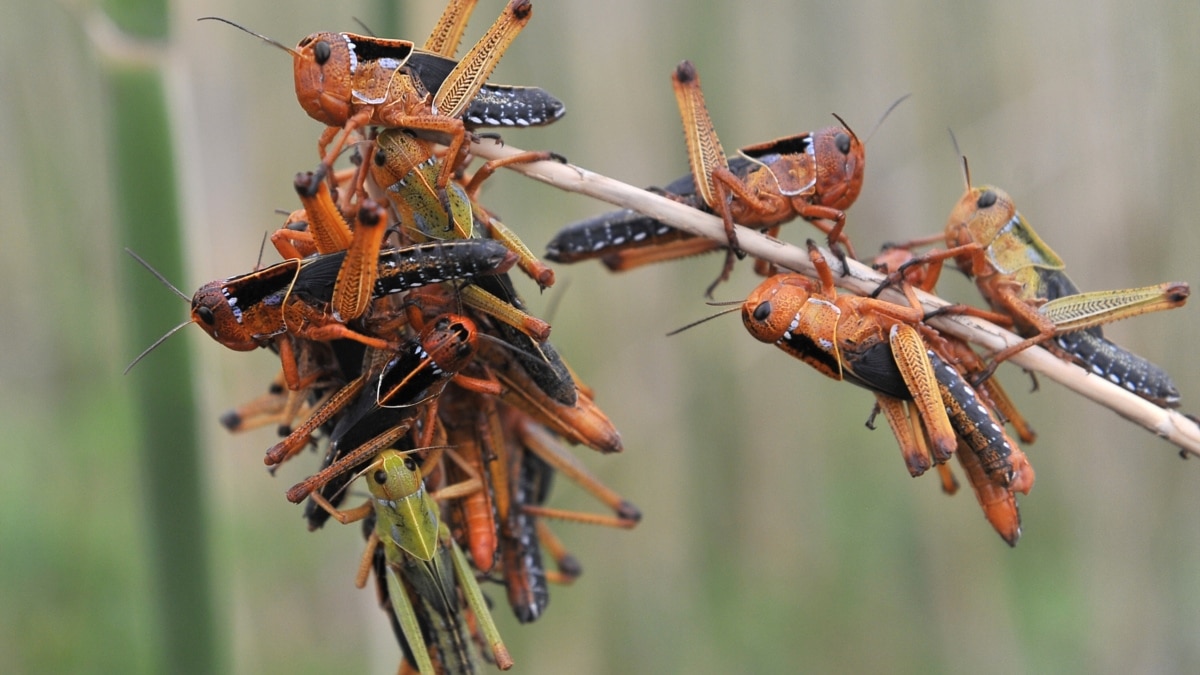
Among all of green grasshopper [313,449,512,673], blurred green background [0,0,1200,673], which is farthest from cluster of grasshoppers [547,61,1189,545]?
blurred green background [0,0,1200,673]

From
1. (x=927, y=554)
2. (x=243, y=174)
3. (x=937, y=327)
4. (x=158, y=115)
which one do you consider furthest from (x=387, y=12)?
(x=927, y=554)

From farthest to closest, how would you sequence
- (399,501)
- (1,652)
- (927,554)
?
(927,554), (1,652), (399,501)

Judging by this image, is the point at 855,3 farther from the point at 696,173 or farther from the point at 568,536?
the point at 568,536

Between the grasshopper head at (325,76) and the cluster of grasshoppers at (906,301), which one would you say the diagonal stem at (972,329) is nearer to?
the cluster of grasshoppers at (906,301)

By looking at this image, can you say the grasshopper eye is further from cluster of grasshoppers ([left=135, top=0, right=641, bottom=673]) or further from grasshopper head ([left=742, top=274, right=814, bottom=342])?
cluster of grasshoppers ([left=135, top=0, right=641, bottom=673])

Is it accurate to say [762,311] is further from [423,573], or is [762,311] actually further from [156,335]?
[156,335]

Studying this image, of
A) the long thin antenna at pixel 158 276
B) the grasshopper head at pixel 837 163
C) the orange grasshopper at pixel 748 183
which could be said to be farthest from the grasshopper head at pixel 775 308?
the long thin antenna at pixel 158 276
